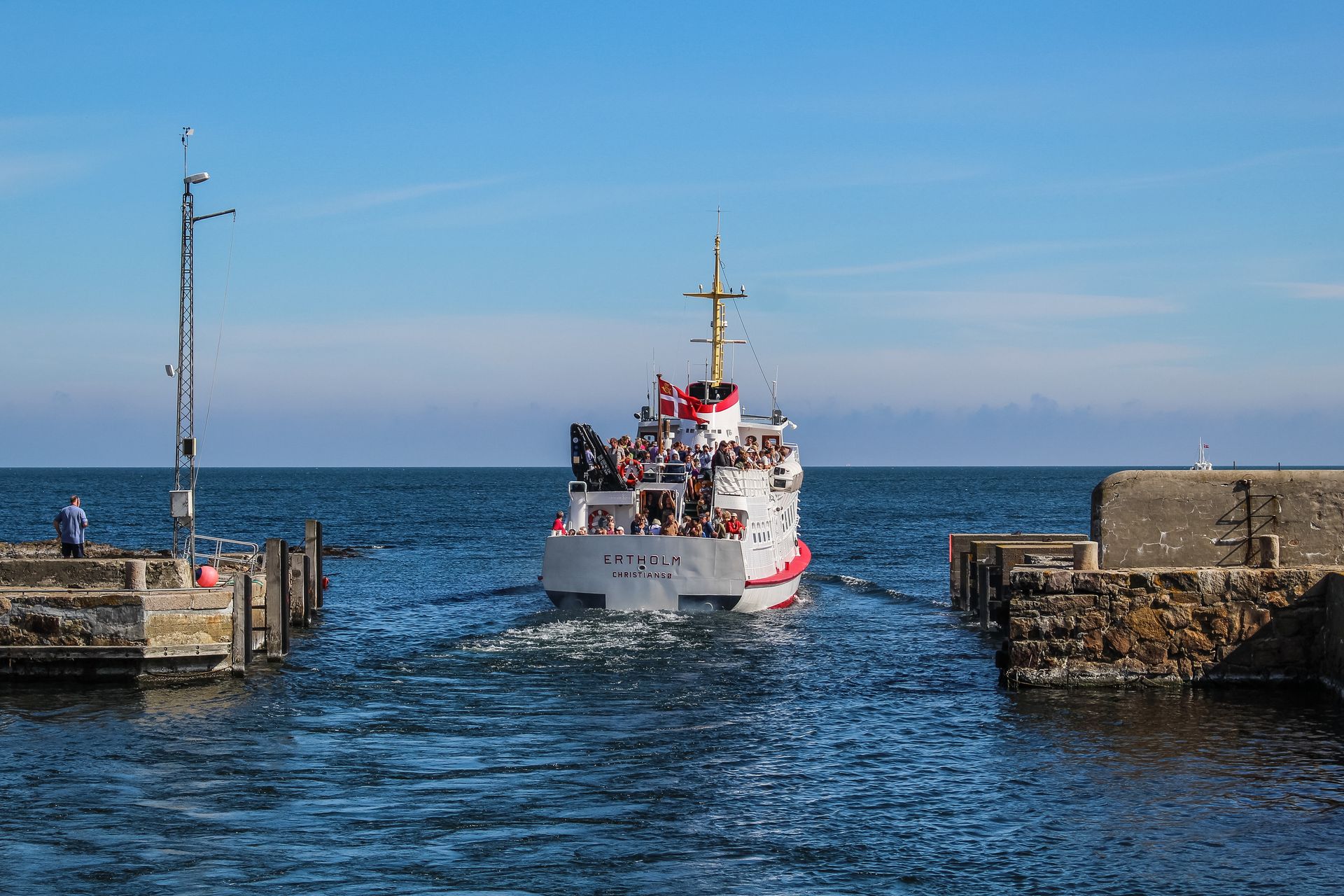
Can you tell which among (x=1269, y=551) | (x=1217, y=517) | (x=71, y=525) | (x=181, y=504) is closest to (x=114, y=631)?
(x=181, y=504)

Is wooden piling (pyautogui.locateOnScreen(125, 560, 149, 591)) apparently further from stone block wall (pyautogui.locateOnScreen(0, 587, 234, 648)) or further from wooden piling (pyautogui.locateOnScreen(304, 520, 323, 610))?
wooden piling (pyautogui.locateOnScreen(304, 520, 323, 610))

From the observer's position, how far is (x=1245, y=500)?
21.6 meters

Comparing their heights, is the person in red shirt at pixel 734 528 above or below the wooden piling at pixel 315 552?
above

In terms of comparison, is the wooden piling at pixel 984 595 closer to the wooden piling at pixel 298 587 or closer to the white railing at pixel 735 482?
the white railing at pixel 735 482

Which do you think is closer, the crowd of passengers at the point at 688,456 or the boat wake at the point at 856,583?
the crowd of passengers at the point at 688,456

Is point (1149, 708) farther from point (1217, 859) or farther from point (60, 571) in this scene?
point (60, 571)

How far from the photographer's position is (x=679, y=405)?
3688 centimetres

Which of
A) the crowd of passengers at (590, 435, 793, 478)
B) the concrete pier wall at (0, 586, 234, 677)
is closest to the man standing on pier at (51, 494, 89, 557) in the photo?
the concrete pier wall at (0, 586, 234, 677)

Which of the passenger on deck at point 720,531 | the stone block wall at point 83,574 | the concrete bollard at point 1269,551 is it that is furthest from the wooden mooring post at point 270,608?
the concrete bollard at point 1269,551

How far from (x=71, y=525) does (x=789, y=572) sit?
18018 millimetres

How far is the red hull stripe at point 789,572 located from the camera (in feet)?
108

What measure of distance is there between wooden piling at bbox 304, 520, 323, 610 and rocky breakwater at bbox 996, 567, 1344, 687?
2105cm

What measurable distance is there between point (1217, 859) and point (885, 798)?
3833 millimetres

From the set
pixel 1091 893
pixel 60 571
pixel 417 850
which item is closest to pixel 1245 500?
pixel 1091 893
